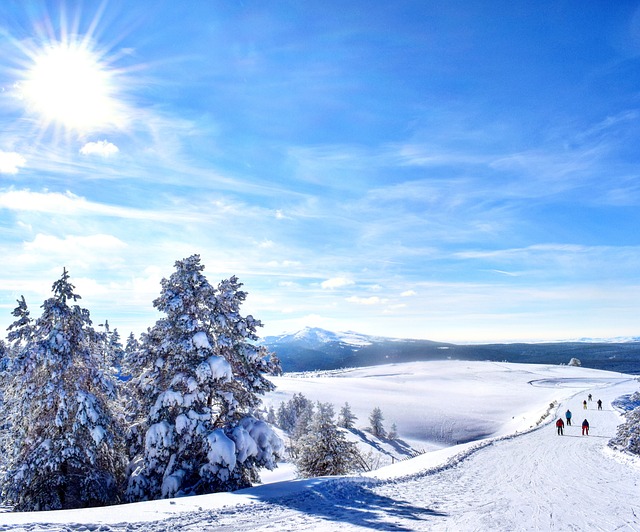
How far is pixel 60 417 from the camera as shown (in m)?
14.4

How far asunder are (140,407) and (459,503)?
12.5 meters

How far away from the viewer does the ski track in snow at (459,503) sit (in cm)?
934

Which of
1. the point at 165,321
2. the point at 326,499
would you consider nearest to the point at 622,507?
the point at 326,499

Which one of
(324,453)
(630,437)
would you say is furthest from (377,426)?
(630,437)

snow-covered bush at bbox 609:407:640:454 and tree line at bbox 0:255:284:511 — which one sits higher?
tree line at bbox 0:255:284:511

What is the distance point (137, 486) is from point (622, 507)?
50.8ft

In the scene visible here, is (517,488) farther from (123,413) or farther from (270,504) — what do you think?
(123,413)

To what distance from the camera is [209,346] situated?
50.2 ft

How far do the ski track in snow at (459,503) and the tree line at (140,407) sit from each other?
3996mm

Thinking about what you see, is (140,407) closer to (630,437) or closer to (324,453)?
(324,453)

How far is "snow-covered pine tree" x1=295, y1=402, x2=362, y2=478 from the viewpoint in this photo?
24.2 meters

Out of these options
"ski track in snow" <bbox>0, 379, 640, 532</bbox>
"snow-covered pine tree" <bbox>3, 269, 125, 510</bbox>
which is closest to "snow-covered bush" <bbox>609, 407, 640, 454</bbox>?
"ski track in snow" <bbox>0, 379, 640, 532</bbox>

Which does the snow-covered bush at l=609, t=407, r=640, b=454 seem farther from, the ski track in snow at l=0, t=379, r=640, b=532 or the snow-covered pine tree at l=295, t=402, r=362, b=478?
the snow-covered pine tree at l=295, t=402, r=362, b=478

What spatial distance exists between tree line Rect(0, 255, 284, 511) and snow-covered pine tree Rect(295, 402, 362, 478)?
30.6ft
